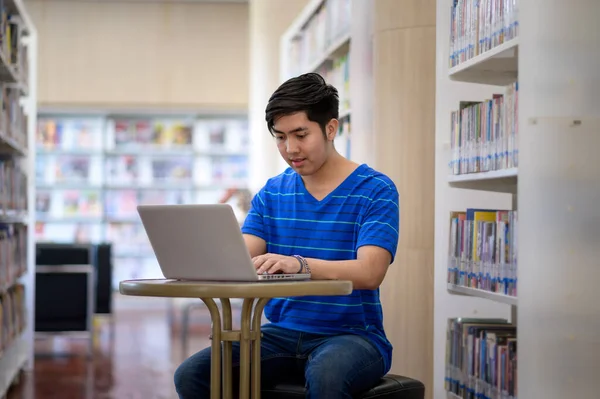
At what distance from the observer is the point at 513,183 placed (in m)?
2.80

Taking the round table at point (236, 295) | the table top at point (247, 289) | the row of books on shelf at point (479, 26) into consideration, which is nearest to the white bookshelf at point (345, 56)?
the row of books on shelf at point (479, 26)

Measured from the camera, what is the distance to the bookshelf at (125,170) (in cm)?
987

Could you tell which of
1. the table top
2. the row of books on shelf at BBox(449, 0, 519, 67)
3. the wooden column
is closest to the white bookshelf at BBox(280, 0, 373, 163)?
the wooden column

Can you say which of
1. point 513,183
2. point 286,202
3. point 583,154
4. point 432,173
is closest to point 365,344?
point 286,202

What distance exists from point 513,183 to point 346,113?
1.68m

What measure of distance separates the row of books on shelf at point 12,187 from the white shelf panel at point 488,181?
2.53 m

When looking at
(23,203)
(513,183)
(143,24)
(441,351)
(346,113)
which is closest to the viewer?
(513,183)

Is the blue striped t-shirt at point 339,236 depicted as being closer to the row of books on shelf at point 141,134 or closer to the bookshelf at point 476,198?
the bookshelf at point 476,198

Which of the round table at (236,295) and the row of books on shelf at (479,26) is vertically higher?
the row of books on shelf at (479,26)

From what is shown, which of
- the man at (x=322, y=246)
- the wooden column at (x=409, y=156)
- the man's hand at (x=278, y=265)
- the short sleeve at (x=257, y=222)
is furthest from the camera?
the wooden column at (x=409, y=156)

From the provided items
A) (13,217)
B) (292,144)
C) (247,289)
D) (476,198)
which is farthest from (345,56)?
(247,289)

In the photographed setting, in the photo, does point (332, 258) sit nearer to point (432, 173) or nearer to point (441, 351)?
point (441, 351)

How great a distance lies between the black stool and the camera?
2148 millimetres

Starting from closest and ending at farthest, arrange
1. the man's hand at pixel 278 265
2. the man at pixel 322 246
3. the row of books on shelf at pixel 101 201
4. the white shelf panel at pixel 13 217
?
the man's hand at pixel 278 265
the man at pixel 322 246
the white shelf panel at pixel 13 217
the row of books on shelf at pixel 101 201
